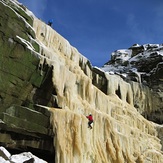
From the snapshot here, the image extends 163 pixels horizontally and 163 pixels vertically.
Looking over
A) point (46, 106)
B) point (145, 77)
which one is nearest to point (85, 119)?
point (46, 106)

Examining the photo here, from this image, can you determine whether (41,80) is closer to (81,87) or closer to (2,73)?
(2,73)

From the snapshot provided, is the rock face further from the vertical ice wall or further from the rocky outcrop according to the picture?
the rocky outcrop

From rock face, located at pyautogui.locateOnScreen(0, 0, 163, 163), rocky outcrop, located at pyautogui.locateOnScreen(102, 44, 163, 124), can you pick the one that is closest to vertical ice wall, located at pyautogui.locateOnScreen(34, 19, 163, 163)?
A: rock face, located at pyautogui.locateOnScreen(0, 0, 163, 163)

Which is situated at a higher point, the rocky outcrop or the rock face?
the rocky outcrop

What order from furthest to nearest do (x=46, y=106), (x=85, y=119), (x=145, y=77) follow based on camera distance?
(x=145, y=77)
(x=85, y=119)
(x=46, y=106)

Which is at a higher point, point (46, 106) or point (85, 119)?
point (46, 106)

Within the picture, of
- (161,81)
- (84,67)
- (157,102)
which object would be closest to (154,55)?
(161,81)

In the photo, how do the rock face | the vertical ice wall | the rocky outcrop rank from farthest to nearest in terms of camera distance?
the rocky outcrop, the vertical ice wall, the rock face

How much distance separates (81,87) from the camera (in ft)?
65.3

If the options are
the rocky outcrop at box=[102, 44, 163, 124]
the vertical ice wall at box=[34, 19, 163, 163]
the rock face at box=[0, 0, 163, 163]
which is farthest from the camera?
the rocky outcrop at box=[102, 44, 163, 124]

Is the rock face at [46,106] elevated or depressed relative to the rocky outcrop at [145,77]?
depressed

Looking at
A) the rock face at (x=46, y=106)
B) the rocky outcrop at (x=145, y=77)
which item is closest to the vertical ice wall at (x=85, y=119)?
the rock face at (x=46, y=106)

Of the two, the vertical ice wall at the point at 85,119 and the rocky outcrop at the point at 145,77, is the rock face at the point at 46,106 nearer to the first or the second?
the vertical ice wall at the point at 85,119

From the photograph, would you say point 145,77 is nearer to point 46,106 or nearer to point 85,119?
point 85,119
